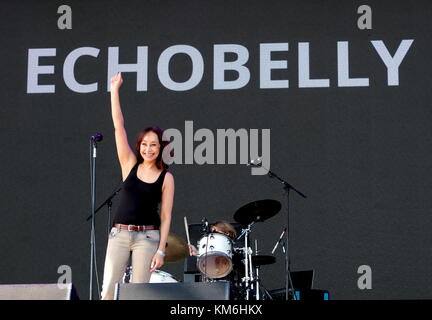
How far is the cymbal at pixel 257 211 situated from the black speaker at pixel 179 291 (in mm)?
3431

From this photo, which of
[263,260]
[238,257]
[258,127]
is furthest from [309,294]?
[258,127]

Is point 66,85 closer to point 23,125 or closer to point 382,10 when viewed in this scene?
point 23,125

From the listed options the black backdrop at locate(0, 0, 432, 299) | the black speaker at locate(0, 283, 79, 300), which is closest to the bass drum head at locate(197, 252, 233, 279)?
the black backdrop at locate(0, 0, 432, 299)

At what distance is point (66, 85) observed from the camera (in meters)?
7.13

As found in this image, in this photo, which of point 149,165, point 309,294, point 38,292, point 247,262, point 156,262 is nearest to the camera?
point 38,292

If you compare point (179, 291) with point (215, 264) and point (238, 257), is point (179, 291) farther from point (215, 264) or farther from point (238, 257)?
point (238, 257)

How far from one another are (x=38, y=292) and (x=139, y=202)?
173 centimetres

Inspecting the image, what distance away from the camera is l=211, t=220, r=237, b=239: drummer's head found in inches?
246

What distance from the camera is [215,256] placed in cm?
612
